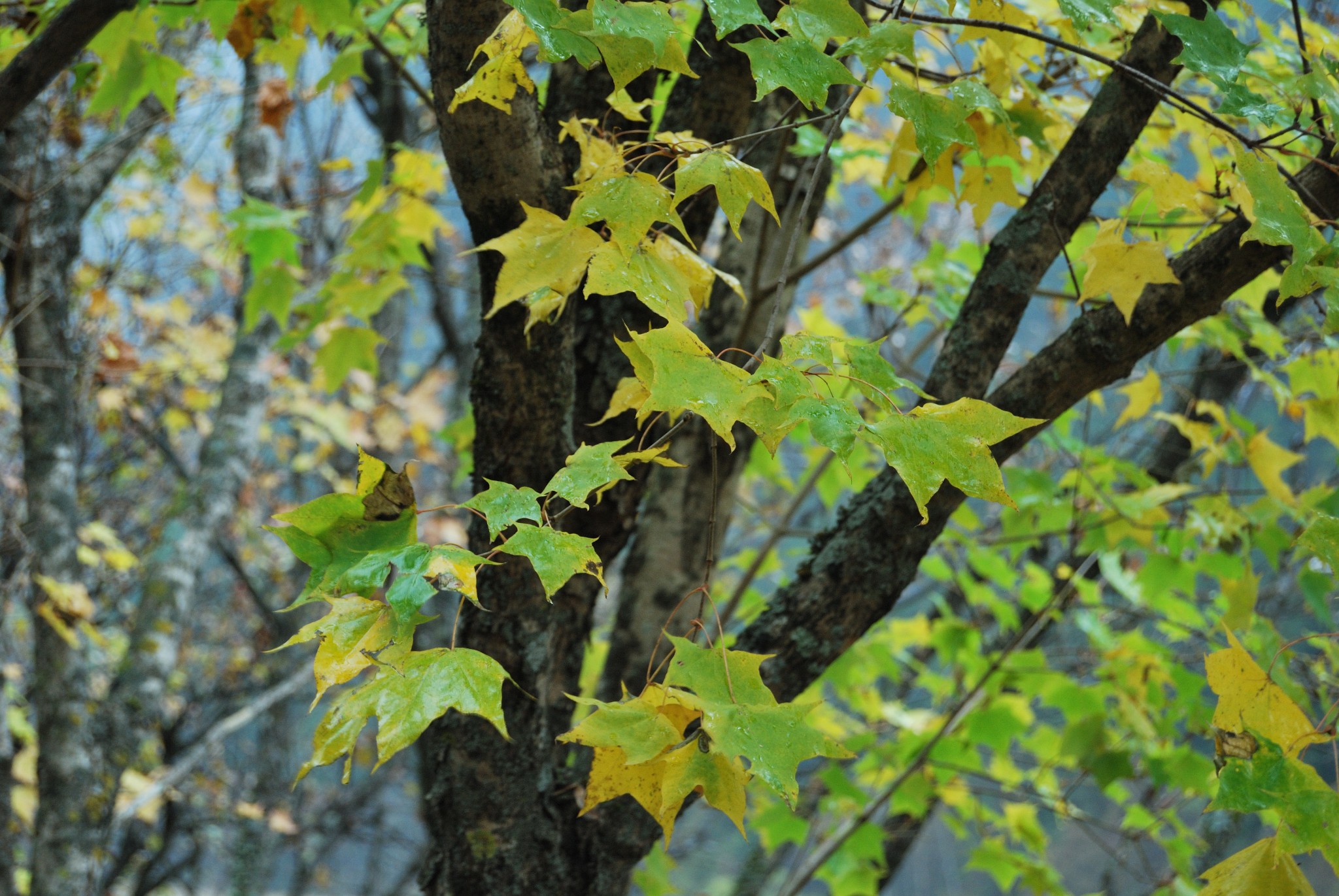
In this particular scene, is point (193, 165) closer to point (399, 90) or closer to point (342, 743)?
point (399, 90)

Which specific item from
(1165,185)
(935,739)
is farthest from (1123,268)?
(935,739)

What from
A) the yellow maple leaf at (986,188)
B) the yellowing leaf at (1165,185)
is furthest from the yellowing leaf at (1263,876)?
the yellow maple leaf at (986,188)

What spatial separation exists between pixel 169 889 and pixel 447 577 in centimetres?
Answer: 577

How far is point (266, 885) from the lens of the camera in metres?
4.26

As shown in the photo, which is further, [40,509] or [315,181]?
[315,181]

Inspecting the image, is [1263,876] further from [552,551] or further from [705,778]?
[552,551]

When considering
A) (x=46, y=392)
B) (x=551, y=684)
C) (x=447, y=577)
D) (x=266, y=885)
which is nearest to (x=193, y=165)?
(x=46, y=392)

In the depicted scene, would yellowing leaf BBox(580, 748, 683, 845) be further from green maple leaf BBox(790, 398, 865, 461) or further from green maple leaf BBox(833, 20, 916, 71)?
green maple leaf BBox(833, 20, 916, 71)

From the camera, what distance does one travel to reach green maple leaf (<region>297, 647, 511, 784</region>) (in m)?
0.67

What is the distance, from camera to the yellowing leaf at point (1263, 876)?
83 centimetres

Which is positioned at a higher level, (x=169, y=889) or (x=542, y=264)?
(x=542, y=264)

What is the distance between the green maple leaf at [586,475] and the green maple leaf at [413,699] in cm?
15

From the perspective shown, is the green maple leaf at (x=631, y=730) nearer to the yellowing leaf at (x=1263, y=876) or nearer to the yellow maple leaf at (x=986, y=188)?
the yellowing leaf at (x=1263, y=876)

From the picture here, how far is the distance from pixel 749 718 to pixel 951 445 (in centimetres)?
29
